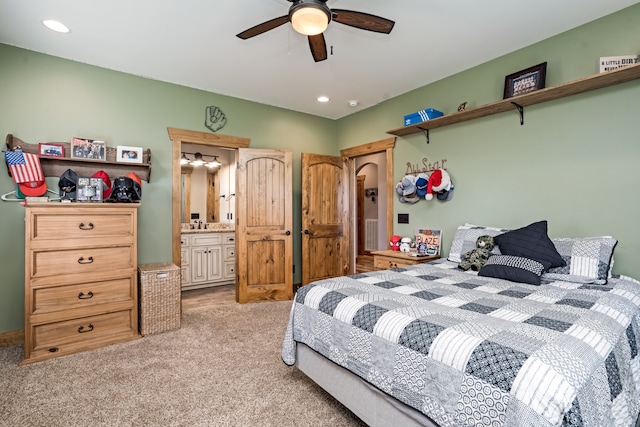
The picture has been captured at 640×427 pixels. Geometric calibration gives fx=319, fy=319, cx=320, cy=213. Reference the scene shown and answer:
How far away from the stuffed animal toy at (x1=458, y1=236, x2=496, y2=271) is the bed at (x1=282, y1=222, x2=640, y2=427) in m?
0.17

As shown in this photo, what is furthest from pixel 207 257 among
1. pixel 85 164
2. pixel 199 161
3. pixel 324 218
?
pixel 85 164

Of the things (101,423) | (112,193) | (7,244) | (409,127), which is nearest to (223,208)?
(112,193)

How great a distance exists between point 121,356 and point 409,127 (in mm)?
3604

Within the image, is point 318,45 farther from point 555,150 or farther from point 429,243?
point 429,243

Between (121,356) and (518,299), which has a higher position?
(518,299)

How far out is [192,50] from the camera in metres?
3.03

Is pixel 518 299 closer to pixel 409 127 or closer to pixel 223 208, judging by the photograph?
pixel 409 127

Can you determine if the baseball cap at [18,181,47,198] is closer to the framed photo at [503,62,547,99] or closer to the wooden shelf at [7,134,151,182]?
the wooden shelf at [7,134,151,182]

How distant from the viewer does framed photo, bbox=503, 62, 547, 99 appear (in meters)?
2.74

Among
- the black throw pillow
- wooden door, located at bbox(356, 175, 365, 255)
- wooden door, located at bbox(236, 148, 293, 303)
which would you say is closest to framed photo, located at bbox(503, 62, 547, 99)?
the black throw pillow

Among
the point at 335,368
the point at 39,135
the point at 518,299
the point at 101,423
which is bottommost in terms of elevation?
the point at 101,423

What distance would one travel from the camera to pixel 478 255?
2.63 metres

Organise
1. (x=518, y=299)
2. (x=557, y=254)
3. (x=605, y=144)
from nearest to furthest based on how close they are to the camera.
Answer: (x=518, y=299) < (x=557, y=254) < (x=605, y=144)

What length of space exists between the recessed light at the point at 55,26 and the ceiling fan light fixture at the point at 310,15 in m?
2.10
